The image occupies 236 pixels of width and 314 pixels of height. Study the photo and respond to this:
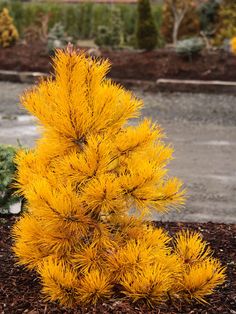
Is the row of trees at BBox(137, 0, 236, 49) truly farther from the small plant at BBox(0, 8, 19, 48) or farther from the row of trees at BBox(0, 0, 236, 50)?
the small plant at BBox(0, 8, 19, 48)

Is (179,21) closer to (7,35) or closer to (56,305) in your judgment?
(7,35)

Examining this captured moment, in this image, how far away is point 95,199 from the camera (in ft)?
10.4

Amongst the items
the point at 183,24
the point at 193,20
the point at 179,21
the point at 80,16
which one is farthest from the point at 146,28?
the point at 80,16

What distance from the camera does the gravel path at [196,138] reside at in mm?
6730

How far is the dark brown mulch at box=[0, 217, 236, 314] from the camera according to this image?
3279 mm

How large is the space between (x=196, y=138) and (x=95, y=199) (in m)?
6.87

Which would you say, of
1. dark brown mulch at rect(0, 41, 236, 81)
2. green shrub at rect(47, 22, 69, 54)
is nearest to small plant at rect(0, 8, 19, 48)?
dark brown mulch at rect(0, 41, 236, 81)

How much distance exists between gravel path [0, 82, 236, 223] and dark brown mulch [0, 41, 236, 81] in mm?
628

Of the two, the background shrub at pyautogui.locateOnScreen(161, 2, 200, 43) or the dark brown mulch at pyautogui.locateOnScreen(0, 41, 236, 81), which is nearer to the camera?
the dark brown mulch at pyautogui.locateOnScreen(0, 41, 236, 81)

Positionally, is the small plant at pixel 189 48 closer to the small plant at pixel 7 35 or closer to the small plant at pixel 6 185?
the small plant at pixel 7 35

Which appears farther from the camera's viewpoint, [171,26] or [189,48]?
[171,26]

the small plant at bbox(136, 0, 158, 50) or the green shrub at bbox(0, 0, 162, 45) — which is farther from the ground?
the small plant at bbox(136, 0, 158, 50)

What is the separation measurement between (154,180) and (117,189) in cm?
20

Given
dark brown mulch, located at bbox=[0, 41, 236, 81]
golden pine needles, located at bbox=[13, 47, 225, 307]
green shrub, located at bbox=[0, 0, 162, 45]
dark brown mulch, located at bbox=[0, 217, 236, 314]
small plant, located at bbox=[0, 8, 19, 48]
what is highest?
golden pine needles, located at bbox=[13, 47, 225, 307]
